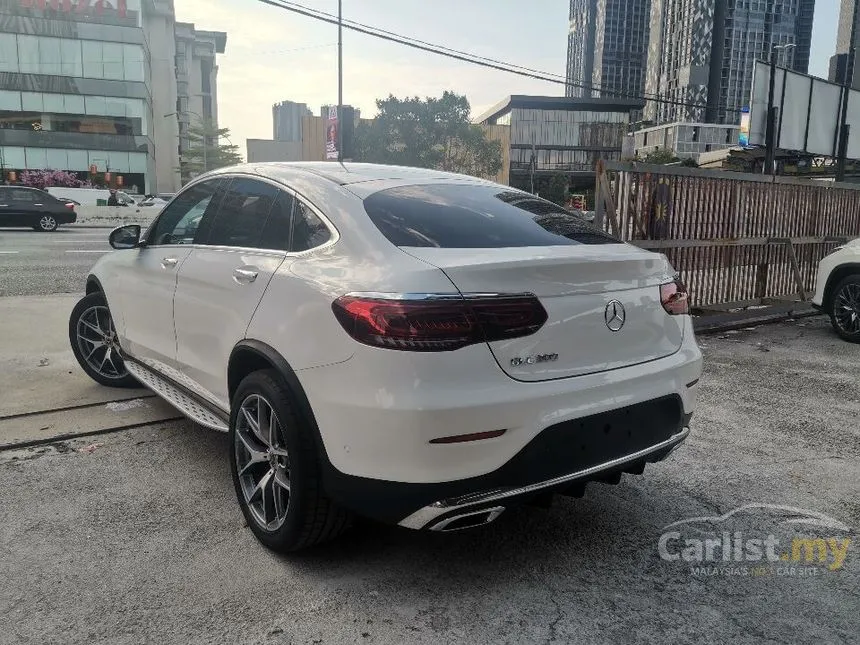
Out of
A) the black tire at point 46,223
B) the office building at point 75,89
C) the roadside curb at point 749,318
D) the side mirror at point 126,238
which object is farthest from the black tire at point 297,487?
the office building at point 75,89

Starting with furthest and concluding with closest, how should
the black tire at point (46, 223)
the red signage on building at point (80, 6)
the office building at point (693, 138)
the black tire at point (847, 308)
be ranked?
the office building at point (693, 138) → the red signage on building at point (80, 6) → the black tire at point (46, 223) → the black tire at point (847, 308)

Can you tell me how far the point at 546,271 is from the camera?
254 cm

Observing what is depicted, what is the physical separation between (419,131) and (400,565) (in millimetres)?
77275

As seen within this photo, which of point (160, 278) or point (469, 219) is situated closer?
point (469, 219)

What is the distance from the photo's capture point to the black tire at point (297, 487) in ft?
8.49

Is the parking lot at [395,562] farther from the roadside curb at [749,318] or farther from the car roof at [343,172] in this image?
the roadside curb at [749,318]

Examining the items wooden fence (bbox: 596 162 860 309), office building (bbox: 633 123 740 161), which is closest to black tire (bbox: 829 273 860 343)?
wooden fence (bbox: 596 162 860 309)

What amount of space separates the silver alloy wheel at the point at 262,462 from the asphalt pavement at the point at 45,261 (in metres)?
8.43

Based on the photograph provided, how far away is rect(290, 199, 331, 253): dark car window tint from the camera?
289 centimetres

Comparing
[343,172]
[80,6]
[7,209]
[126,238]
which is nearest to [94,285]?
[126,238]

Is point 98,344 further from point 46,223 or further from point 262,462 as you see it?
point 46,223

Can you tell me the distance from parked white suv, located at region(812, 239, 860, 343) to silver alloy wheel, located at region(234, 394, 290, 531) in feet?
23.8

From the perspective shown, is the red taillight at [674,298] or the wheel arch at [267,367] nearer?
the wheel arch at [267,367]

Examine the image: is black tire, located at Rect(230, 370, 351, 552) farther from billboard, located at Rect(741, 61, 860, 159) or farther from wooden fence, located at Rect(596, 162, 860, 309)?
billboard, located at Rect(741, 61, 860, 159)
